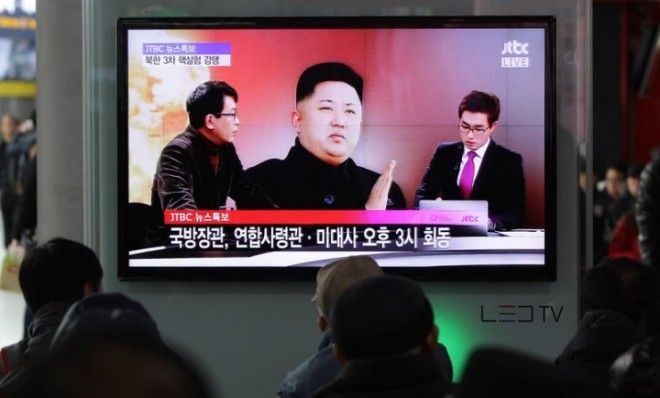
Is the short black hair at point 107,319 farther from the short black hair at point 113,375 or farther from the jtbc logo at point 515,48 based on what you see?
the jtbc logo at point 515,48

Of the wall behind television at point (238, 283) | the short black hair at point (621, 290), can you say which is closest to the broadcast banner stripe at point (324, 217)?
the wall behind television at point (238, 283)

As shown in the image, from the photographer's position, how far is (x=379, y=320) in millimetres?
2963

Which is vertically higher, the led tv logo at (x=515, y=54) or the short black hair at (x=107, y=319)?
the led tv logo at (x=515, y=54)

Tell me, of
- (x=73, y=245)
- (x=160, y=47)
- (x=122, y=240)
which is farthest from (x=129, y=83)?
(x=73, y=245)

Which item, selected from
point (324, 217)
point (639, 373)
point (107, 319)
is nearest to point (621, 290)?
point (639, 373)

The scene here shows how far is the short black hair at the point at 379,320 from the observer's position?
296 centimetres

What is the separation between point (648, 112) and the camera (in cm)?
2141

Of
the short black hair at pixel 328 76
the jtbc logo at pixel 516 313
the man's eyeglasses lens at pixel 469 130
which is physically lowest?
the jtbc logo at pixel 516 313

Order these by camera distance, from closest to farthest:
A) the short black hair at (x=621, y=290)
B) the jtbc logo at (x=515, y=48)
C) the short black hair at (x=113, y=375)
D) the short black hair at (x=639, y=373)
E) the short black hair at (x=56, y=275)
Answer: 1. the short black hair at (x=113, y=375)
2. the short black hair at (x=639, y=373)
3. the short black hair at (x=56, y=275)
4. the short black hair at (x=621, y=290)
5. the jtbc logo at (x=515, y=48)

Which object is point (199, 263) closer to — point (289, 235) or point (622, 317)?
point (289, 235)

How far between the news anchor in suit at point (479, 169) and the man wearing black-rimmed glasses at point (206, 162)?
74 cm

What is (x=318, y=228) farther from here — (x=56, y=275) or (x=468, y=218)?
(x=56, y=275)

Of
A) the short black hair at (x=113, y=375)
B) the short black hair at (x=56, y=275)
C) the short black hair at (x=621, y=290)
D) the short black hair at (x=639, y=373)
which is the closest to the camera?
the short black hair at (x=113, y=375)

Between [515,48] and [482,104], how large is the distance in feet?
0.89
